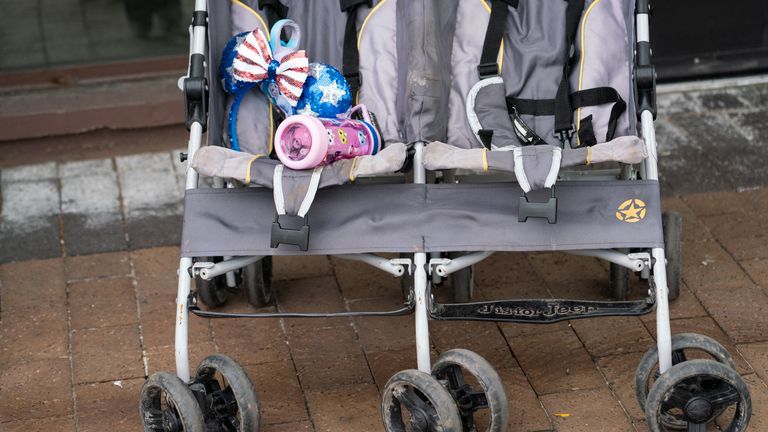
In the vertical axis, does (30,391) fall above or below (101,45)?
below

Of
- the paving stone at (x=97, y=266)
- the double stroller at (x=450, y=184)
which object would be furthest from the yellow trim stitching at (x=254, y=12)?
the paving stone at (x=97, y=266)

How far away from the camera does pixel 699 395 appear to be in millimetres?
3406

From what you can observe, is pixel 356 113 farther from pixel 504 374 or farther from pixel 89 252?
pixel 89 252

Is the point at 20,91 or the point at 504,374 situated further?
the point at 20,91

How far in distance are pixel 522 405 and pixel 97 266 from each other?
6.41 ft

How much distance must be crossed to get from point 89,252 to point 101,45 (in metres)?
1.47

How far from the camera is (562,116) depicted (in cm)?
392

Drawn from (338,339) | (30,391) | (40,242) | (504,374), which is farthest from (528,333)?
(40,242)

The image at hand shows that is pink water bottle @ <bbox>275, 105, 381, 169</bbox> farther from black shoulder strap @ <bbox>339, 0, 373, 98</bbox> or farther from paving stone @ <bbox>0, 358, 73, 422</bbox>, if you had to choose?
paving stone @ <bbox>0, 358, 73, 422</bbox>

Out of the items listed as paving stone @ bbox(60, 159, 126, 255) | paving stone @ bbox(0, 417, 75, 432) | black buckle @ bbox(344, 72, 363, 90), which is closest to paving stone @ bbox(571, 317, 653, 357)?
black buckle @ bbox(344, 72, 363, 90)

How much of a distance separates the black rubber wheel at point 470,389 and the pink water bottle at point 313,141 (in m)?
0.71

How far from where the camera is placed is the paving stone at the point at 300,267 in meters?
4.65

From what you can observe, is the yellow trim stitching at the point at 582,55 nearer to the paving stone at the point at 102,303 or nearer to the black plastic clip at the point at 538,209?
the black plastic clip at the point at 538,209

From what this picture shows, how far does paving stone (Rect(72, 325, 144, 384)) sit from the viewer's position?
404 cm
